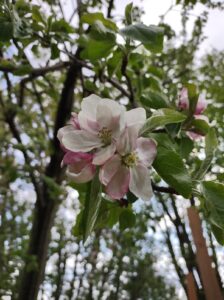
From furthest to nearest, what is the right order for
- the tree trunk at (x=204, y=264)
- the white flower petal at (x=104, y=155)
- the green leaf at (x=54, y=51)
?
the tree trunk at (x=204, y=264), the green leaf at (x=54, y=51), the white flower petal at (x=104, y=155)

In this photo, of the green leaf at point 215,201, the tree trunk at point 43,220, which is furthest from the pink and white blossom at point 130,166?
the tree trunk at point 43,220

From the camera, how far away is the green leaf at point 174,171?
0.66 m

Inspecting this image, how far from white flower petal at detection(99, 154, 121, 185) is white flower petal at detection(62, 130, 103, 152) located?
0.03 meters

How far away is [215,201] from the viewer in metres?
0.68

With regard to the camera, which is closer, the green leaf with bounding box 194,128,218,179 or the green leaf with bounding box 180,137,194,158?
the green leaf with bounding box 194,128,218,179

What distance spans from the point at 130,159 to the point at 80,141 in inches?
3.6

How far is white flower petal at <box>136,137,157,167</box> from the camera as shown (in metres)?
0.64

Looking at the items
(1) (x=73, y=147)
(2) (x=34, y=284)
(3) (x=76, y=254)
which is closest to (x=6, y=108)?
(2) (x=34, y=284)

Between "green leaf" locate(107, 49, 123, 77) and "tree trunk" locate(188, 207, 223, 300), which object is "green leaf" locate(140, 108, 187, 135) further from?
"tree trunk" locate(188, 207, 223, 300)

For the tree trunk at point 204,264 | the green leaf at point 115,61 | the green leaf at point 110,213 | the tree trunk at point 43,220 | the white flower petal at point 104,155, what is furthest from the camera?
the tree trunk at point 43,220

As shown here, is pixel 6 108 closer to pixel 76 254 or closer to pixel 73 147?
pixel 73 147

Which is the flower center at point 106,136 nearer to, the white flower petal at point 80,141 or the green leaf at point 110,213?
the white flower petal at point 80,141

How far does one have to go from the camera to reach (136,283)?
1434cm

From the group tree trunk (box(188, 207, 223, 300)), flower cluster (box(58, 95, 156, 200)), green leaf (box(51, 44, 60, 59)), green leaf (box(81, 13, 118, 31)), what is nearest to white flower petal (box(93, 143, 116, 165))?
flower cluster (box(58, 95, 156, 200))
